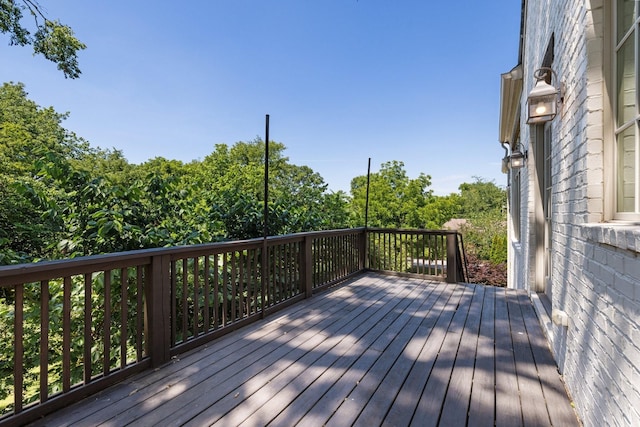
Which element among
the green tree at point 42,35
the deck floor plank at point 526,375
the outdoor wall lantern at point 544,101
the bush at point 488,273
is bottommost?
the bush at point 488,273

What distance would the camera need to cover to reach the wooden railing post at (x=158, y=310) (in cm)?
219

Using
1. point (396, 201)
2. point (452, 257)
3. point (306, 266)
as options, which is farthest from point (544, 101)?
point (396, 201)

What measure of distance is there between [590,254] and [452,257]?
11.1ft

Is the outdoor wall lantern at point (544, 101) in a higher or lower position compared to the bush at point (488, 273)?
higher

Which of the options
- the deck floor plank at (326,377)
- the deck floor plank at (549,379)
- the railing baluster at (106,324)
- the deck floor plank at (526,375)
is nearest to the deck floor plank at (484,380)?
the deck floor plank at (526,375)

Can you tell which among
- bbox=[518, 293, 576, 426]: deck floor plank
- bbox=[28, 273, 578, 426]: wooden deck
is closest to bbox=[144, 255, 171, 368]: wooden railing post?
bbox=[28, 273, 578, 426]: wooden deck

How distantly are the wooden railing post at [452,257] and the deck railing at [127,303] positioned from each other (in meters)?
0.01

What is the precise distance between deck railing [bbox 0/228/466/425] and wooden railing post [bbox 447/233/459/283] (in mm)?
14

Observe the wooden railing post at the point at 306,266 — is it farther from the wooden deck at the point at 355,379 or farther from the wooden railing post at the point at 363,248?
the wooden railing post at the point at 363,248

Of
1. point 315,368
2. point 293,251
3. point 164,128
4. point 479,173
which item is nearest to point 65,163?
point 293,251

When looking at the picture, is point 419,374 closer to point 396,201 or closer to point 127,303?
point 127,303

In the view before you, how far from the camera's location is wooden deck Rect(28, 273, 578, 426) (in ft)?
5.42

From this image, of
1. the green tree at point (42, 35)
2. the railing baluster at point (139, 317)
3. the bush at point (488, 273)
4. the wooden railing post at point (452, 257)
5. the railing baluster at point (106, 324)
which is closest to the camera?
the railing baluster at point (106, 324)

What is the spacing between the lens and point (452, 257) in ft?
15.9
